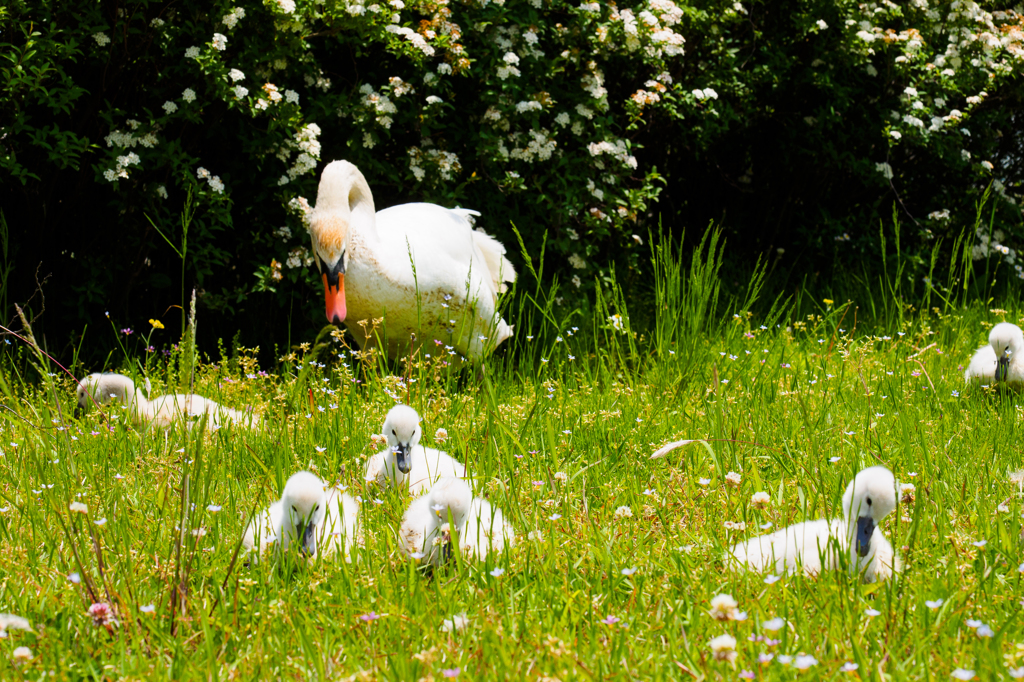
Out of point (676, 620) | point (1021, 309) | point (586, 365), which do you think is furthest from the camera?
point (1021, 309)

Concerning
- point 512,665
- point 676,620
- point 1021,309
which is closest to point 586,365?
point 676,620

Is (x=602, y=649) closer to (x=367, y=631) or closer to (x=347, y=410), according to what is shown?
(x=367, y=631)

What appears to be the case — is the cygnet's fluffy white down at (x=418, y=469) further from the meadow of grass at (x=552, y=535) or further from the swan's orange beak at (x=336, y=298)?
the swan's orange beak at (x=336, y=298)

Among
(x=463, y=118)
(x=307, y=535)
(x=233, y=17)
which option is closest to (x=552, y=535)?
(x=307, y=535)

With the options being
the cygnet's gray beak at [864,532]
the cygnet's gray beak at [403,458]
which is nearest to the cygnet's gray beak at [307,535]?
the cygnet's gray beak at [403,458]

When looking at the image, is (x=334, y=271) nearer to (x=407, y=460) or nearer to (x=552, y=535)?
(x=407, y=460)

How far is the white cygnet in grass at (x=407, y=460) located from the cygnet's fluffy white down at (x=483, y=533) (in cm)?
32

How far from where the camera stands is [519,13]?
6168 millimetres

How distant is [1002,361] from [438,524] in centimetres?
308

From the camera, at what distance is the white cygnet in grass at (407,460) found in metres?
3.20

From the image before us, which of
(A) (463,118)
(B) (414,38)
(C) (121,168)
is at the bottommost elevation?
(C) (121,168)

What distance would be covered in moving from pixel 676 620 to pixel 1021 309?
528 cm

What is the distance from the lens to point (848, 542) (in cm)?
251

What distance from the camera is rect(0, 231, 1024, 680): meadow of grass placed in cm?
211
